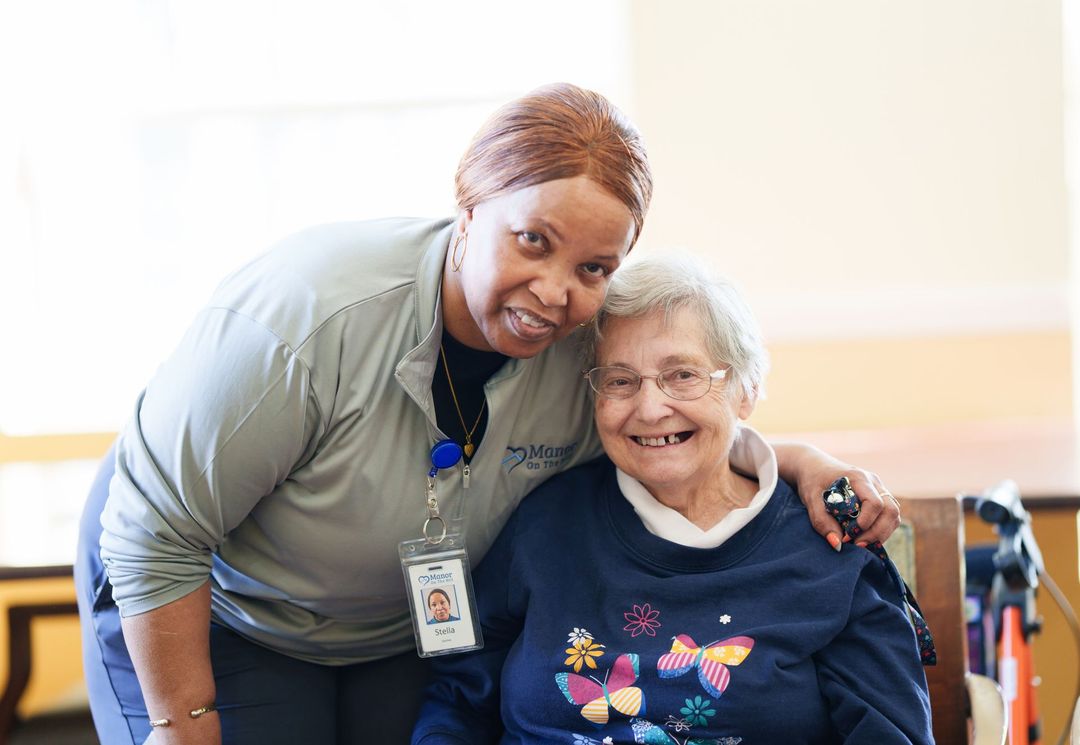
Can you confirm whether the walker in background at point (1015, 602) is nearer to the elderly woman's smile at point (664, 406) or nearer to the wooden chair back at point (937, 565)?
the wooden chair back at point (937, 565)

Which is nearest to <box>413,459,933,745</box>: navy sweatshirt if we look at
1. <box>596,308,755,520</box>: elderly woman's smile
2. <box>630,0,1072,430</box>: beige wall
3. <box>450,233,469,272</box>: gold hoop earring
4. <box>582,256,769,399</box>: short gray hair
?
<box>596,308,755,520</box>: elderly woman's smile

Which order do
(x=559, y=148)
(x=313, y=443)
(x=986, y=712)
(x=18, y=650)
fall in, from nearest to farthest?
(x=559, y=148), (x=313, y=443), (x=986, y=712), (x=18, y=650)

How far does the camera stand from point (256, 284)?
1.42m

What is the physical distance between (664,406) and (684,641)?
351 mm

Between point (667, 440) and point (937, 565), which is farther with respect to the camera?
point (937, 565)

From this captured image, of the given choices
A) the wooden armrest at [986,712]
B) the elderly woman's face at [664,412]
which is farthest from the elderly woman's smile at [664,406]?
the wooden armrest at [986,712]

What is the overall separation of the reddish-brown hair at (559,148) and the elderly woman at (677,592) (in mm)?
281

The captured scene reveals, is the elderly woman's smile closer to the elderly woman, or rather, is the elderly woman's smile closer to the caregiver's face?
the elderly woman

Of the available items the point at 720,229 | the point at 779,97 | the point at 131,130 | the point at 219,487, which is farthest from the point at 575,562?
the point at 131,130

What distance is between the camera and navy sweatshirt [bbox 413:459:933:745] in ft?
4.77

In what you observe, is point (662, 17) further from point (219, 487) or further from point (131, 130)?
point (219, 487)

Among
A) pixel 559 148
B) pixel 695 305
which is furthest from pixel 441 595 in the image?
pixel 559 148

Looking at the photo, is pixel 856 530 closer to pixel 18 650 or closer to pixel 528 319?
pixel 528 319

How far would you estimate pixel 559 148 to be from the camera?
1324 mm
